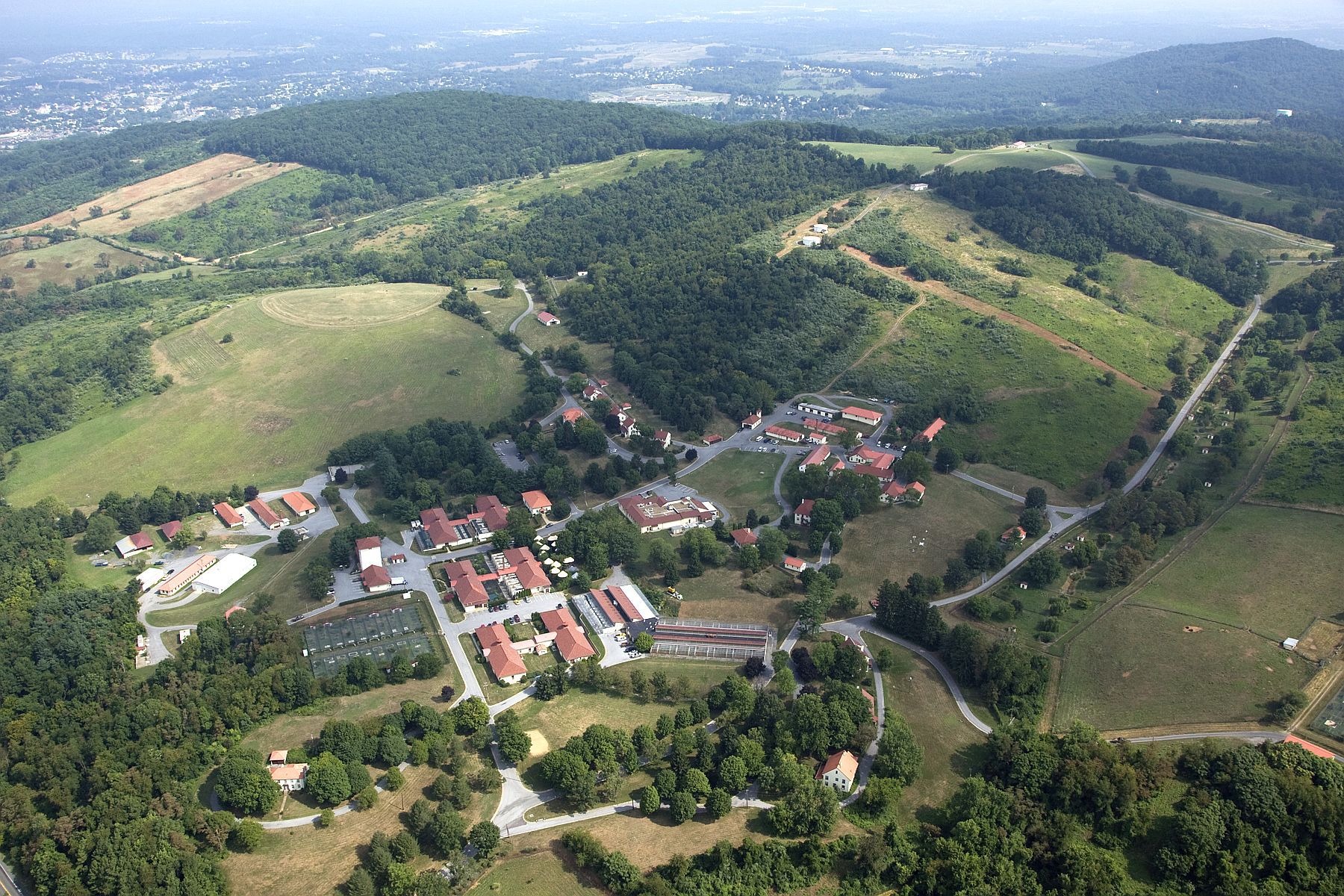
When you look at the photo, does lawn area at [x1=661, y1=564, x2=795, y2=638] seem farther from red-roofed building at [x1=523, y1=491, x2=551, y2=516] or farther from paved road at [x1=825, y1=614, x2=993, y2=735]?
red-roofed building at [x1=523, y1=491, x2=551, y2=516]

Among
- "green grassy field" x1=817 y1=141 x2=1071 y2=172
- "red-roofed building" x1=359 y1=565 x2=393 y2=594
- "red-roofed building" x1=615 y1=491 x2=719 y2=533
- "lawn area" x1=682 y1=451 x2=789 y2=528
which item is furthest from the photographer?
"green grassy field" x1=817 y1=141 x2=1071 y2=172

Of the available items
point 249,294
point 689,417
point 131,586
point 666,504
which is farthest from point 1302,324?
point 249,294

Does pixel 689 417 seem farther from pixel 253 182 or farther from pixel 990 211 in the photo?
pixel 253 182

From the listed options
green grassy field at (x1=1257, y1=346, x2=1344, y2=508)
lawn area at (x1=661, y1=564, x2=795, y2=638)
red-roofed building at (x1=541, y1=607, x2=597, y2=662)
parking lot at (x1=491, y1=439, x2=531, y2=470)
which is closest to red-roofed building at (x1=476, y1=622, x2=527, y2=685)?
red-roofed building at (x1=541, y1=607, x2=597, y2=662)

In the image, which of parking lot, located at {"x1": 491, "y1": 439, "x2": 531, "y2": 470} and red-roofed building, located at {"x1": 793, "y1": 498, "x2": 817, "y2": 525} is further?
parking lot, located at {"x1": 491, "y1": 439, "x2": 531, "y2": 470}

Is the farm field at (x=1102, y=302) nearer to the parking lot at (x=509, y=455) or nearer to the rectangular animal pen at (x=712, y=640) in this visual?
the parking lot at (x=509, y=455)

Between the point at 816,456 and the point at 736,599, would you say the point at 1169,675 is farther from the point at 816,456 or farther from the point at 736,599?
the point at 816,456

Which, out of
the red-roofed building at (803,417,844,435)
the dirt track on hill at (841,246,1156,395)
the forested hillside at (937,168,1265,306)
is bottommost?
the red-roofed building at (803,417,844,435)
